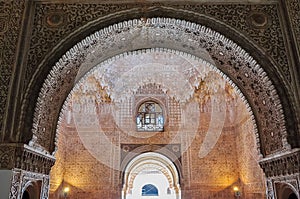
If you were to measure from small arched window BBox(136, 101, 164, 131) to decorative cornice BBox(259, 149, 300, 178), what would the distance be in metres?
5.09

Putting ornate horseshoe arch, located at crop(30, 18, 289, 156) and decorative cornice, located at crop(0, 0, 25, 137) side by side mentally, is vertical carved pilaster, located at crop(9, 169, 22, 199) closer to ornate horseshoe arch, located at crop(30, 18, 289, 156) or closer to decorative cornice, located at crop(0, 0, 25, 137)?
ornate horseshoe arch, located at crop(30, 18, 289, 156)

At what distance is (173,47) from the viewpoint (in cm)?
397

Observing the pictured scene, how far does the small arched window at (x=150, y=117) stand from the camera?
324 inches

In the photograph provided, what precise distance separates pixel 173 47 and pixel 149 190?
529 inches

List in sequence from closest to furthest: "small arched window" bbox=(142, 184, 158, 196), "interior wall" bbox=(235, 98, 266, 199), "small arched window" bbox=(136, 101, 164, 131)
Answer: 1. "interior wall" bbox=(235, 98, 266, 199)
2. "small arched window" bbox=(136, 101, 164, 131)
3. "small arched window" bbox=(142, 184, 158, 196)

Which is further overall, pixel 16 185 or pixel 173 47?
pixel 173 47

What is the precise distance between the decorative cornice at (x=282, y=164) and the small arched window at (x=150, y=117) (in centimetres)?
509

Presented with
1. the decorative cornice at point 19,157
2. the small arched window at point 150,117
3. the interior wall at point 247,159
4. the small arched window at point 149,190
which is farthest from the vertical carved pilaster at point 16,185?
the small arched window at point 149,190

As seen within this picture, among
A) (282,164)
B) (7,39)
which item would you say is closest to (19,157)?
(7,39)

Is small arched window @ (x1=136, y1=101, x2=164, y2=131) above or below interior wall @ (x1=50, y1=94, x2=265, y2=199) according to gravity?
above

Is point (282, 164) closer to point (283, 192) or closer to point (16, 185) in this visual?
point (283, 192)

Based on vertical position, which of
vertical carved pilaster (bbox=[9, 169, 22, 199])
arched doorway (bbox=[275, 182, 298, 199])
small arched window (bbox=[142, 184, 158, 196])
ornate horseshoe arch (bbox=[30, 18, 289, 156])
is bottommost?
small arched window (bbox=[142, 184, 158, 196])

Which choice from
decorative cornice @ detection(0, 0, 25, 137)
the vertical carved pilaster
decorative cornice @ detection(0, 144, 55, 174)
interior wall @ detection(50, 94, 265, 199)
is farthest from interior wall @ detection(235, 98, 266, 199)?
decorative cornice @ detection(0, 0, 25, 137)

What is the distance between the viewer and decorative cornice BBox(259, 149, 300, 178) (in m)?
2.75
